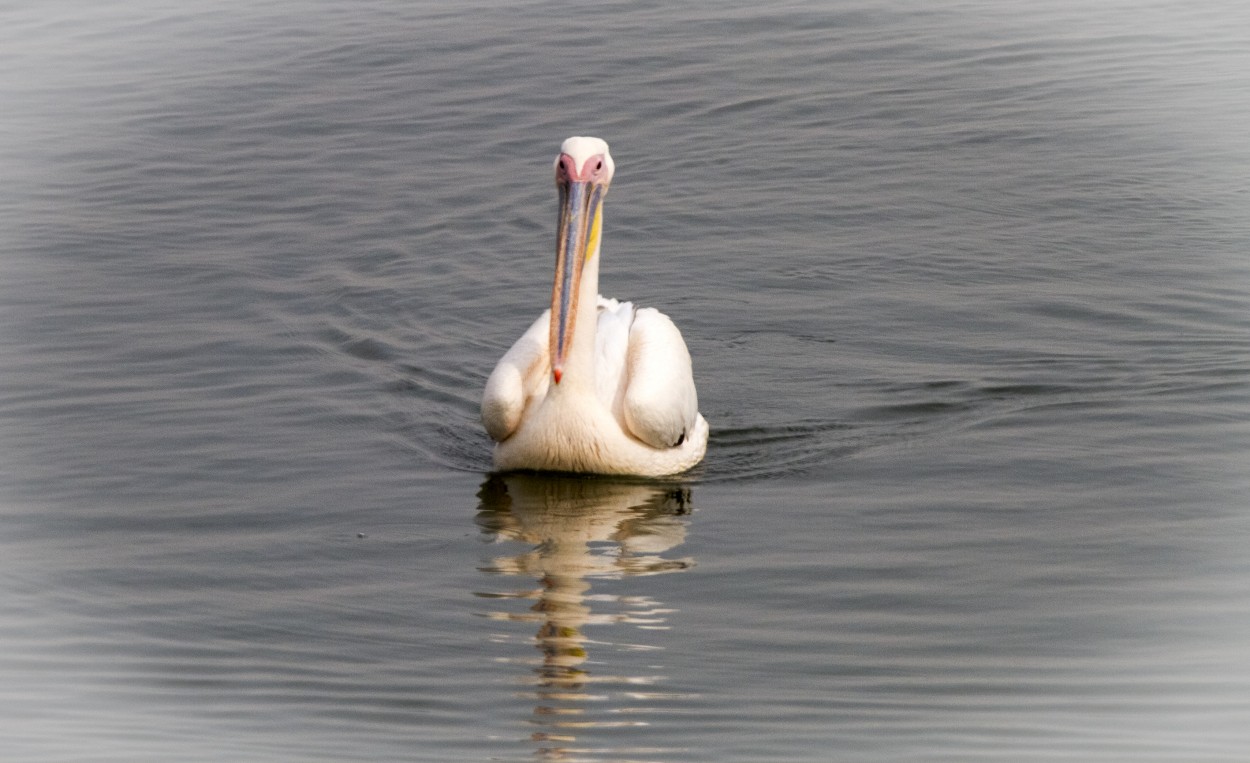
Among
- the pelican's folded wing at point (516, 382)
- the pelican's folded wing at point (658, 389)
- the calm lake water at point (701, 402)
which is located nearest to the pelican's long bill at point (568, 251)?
the pelican's folded wing at point (516, 382)

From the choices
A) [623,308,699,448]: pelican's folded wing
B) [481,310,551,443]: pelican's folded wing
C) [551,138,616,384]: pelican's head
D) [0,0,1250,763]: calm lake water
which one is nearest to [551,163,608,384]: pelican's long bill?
[551,138,616,384]: pelican's head

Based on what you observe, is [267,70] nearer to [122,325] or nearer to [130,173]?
[130,173]

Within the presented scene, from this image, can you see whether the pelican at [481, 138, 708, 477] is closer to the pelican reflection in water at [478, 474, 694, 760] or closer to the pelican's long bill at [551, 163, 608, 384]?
the pelican's long bill at [551, 163, 608, 384]

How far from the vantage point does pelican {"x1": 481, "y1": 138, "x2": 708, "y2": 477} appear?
761cm

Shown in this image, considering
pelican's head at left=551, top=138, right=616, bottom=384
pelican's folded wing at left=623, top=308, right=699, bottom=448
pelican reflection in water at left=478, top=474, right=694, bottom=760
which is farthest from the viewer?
pelican's folded wing at left=623, top=308, right=699, bottom=448

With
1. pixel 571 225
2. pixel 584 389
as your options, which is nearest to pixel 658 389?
pixel 584 389

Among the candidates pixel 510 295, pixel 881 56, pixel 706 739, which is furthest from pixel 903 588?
pixel 881 56

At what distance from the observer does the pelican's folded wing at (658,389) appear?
770 centimetres

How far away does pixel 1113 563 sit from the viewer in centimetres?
671

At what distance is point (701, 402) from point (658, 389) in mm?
1244

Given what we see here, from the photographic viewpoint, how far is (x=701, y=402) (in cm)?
895

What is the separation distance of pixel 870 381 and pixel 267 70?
389 inches

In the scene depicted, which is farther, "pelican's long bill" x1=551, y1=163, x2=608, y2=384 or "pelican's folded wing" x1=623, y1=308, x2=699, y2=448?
"pelican's folded wing" x1=623, y1=308, x2=699, y2=448

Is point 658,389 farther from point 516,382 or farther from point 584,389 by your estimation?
point 516,382
